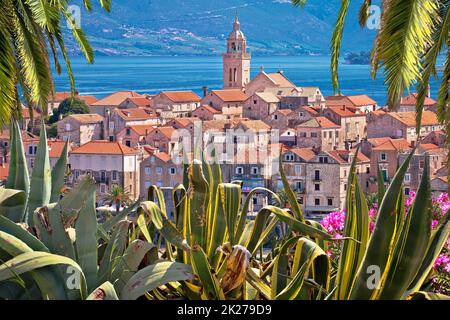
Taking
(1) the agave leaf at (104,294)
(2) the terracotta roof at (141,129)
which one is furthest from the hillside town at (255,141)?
(1) the agave leaf at (104,294)

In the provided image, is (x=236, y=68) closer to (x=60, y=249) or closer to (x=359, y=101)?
(x=359, y=101)

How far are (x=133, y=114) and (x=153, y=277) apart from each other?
3222 inches

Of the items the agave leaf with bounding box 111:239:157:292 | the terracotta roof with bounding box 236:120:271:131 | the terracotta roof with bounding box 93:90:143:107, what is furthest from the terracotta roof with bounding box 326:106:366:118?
the agave leaf with bounding box 111:239:157:292

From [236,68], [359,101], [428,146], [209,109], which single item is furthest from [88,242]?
[236,68]

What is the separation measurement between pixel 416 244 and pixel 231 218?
1022mm

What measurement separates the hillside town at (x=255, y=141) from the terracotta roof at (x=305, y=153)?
0.43 feet

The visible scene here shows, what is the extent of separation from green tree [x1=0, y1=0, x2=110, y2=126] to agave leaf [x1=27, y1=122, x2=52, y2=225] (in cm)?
104

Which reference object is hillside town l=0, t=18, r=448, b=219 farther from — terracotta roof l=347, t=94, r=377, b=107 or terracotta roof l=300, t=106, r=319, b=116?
terracotta roof l=347, t=94, r=377, b=107

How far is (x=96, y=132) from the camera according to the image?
82.9 meters

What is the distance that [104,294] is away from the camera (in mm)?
4082

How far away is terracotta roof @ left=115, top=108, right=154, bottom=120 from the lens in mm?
84125
